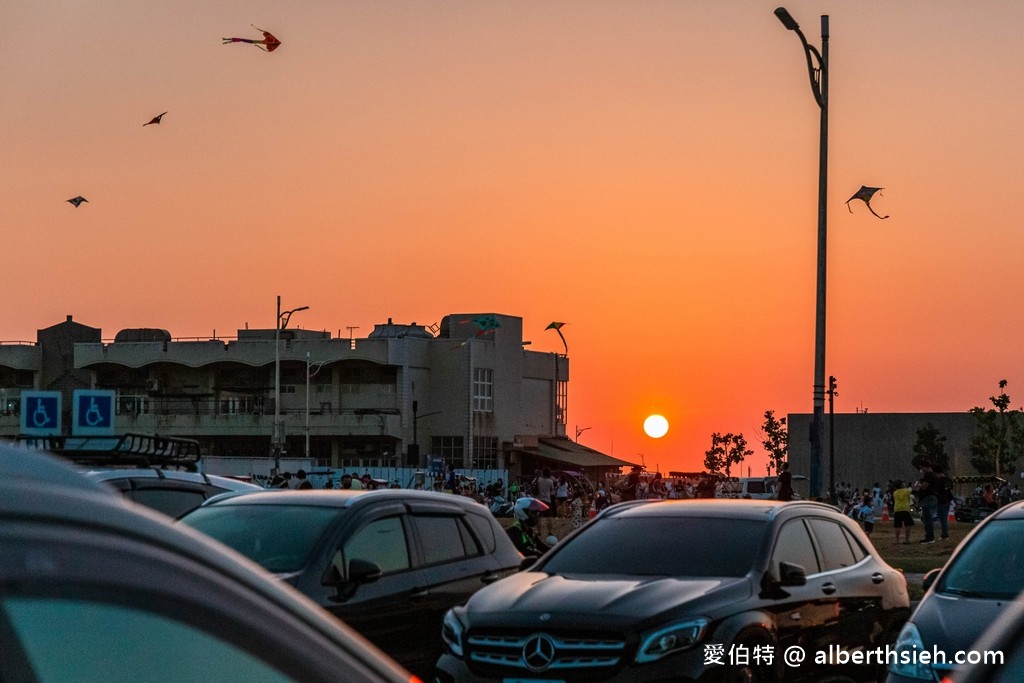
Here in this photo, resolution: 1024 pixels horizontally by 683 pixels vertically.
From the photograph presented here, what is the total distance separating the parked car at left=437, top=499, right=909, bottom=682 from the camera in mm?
9281

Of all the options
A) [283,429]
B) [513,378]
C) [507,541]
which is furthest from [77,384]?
[507,541]

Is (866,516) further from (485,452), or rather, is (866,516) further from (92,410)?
(485,452)

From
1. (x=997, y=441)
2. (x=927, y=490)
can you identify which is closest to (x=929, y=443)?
(x=997, y=441)

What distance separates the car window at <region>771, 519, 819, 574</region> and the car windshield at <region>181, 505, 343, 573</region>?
117 inches

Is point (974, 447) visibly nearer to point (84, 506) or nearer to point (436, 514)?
point (436, 514)

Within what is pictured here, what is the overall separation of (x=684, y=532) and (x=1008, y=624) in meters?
7.29

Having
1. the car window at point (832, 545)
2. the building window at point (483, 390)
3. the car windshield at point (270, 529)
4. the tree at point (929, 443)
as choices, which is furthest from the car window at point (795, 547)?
the tree at point (929, 443)

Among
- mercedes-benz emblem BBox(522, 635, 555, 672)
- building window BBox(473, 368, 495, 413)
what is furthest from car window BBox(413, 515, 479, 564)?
building window BBox(473, 368, 495, 413)

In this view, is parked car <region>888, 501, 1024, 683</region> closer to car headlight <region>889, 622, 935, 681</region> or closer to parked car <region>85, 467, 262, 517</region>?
car headlight <region>889, 622, 935, 681</region>

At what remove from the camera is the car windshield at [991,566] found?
32.4 feet

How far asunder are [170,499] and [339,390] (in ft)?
302

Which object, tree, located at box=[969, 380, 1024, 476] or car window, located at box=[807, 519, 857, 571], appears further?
tree, located at box=[969, 380, 1024, 476]

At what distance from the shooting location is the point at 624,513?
11.4 metres

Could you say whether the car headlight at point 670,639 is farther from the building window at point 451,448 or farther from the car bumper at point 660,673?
the building window at point 451,448
